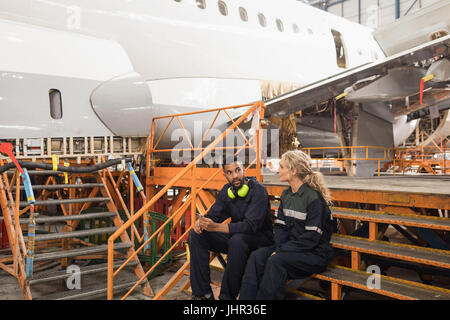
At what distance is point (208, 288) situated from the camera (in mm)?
3590

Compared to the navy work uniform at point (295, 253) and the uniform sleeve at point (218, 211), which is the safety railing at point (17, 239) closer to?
the uniform sleeve at point (218, 211)

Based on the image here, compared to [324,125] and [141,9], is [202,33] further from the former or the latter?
[324,125]

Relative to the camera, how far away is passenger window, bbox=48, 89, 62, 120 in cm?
482

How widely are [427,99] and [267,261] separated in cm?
736

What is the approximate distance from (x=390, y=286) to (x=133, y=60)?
4672 mm

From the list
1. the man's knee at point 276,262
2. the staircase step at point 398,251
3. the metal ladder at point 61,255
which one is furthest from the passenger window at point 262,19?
the man's knee at point 276,262

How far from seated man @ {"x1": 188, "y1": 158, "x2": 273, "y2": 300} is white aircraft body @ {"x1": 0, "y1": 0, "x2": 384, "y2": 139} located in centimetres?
231

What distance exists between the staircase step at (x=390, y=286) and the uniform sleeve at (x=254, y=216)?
0.70m

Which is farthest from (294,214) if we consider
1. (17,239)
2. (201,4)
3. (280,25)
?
(280,25)

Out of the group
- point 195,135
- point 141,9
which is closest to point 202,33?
point 141,9

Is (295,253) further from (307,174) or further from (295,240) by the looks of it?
(307,174)

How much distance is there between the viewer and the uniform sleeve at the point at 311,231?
3.04m

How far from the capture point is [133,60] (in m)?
5.85

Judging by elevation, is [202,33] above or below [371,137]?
above
